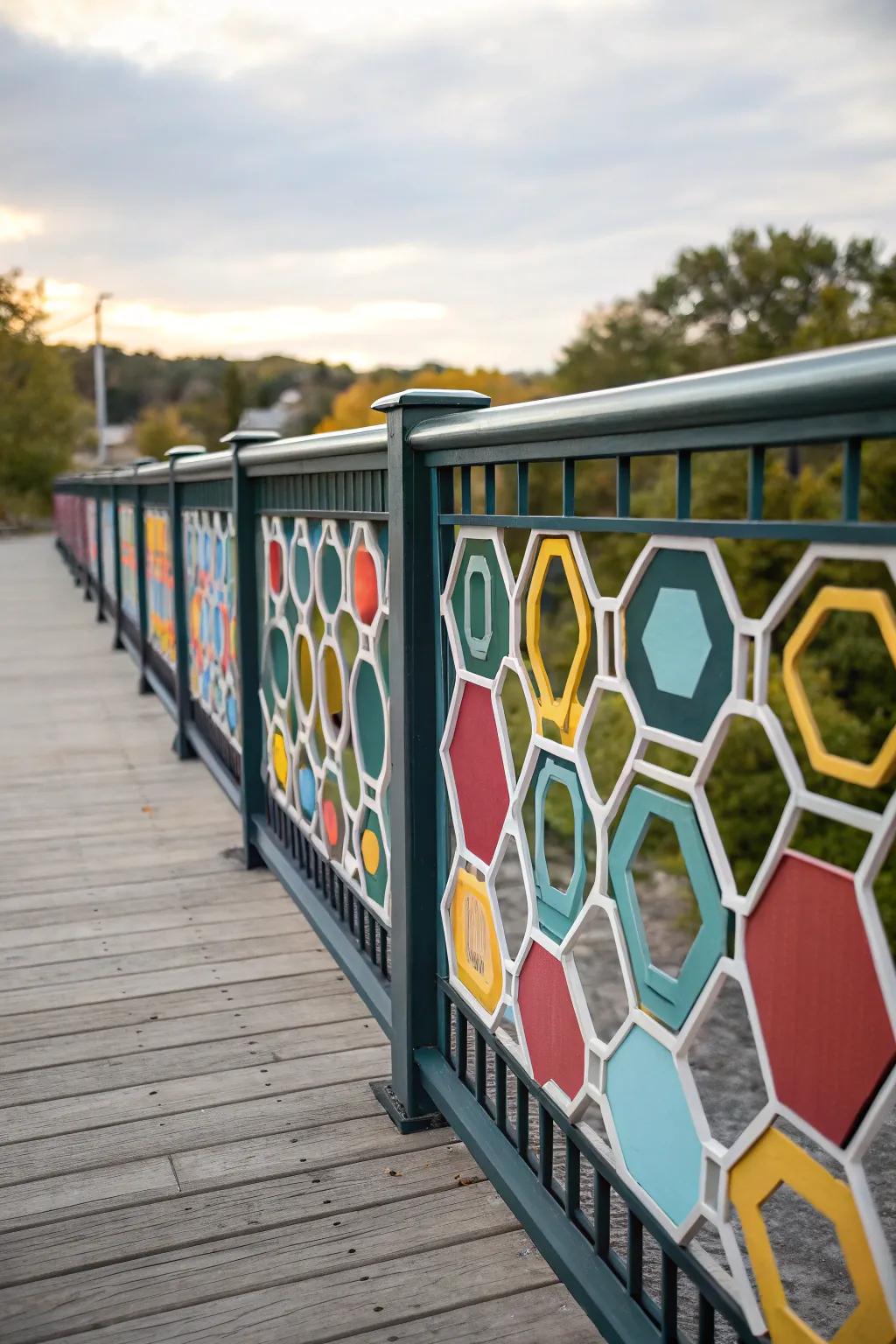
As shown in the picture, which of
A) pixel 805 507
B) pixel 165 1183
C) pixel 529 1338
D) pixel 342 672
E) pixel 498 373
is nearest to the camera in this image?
pixel 529 1338

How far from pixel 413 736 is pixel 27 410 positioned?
1622 inches

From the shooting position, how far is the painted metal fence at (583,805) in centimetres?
107

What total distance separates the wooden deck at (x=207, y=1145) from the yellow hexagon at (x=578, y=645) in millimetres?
918

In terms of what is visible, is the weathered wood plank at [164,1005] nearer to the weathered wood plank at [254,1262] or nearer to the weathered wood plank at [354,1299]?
the weathered wood plank at [254,1262]

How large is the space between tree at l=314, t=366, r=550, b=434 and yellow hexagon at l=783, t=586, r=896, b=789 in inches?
2135

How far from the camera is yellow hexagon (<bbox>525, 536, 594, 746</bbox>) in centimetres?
153

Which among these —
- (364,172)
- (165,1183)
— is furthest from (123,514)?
(364,172)

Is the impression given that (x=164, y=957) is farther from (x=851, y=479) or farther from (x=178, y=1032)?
(x=851, y=479)

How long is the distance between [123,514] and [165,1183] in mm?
6641

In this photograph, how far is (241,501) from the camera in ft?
12.0

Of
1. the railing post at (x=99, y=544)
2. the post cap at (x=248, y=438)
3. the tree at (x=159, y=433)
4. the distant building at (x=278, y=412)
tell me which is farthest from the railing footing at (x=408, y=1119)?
the distant building at (x=278, y=412)

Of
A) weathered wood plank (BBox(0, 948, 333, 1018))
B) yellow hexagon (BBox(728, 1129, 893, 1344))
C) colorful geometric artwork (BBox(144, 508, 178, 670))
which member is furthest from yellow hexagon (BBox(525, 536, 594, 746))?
colorful geometric artwork (BBox(144, 508, 178, 670))

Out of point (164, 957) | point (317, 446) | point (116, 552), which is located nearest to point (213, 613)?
point (164, 957)

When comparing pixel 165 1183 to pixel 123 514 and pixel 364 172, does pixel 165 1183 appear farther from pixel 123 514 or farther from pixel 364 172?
pixel 364 172
